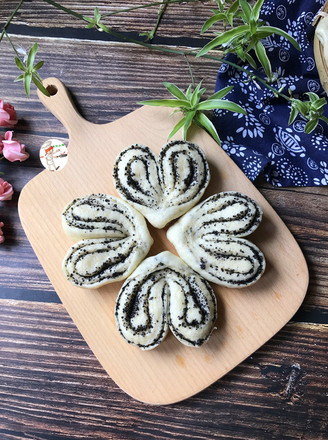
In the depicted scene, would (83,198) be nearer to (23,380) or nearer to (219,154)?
(219,154)

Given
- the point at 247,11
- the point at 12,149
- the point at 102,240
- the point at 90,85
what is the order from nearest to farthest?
the point at 247,11 → the point at 102,240 → the point at 12,149 → the point at 90,85

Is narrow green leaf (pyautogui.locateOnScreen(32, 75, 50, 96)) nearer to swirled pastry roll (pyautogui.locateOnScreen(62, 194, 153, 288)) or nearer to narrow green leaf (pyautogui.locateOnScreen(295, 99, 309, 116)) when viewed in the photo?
swirled pastry roll (pyautogui.locateOnScreen(62, 194, 153, 288))

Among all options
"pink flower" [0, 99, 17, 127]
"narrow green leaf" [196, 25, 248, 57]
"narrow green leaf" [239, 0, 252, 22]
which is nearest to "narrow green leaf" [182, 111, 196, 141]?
"narrow green leaf" [196, 25, 248, 57]

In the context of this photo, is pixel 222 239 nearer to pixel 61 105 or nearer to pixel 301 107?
pixel 301 107

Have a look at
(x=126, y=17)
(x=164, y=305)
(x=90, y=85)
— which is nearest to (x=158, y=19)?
(x=126, y=17)

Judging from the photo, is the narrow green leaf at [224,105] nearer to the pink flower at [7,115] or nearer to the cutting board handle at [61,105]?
the cutting board handle at [61,105]

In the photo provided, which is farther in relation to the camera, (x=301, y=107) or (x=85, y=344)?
(x=85, y=344)
